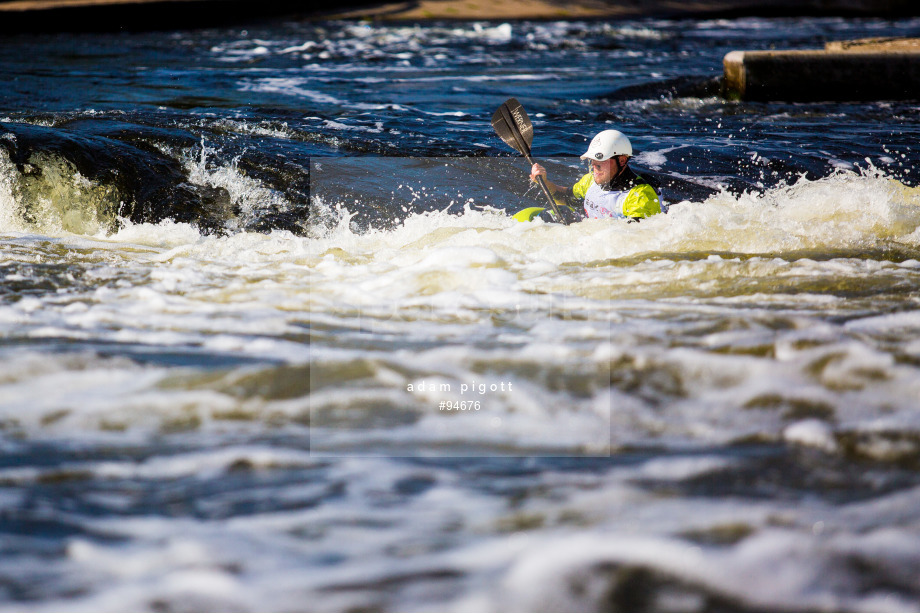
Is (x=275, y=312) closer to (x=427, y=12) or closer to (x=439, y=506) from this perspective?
(x=439, y=506)

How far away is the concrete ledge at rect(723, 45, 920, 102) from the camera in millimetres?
9086

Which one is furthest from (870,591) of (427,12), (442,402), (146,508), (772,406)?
(427,12)

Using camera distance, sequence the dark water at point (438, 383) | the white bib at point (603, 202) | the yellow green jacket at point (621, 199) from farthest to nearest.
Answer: the white bib at point (603, 202), the yellow green jacket at point (621, 199), the dark water at point (438, 383)

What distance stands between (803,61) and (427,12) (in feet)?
40.2

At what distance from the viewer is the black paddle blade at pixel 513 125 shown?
223 inches

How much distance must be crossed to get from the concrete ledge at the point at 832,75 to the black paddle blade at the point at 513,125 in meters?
4.81

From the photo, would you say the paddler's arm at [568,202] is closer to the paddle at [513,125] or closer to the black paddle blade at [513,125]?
the paddle at [513,125]

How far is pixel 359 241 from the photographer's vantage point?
5.29 meters

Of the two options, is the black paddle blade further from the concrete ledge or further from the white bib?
the concrete ledge

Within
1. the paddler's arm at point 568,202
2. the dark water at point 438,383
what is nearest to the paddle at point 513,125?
the paddler's arm at point 568,202

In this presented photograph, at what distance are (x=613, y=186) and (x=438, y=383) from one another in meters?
2.77

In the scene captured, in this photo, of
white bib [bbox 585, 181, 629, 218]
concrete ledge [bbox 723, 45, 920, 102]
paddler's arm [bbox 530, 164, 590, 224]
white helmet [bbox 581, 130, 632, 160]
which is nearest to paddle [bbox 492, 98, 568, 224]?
paddler's arm [bbox 530, 164, 590, 224]

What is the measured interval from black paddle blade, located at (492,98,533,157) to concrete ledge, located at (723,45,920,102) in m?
4.81

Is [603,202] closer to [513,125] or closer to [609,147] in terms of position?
[609,147]
